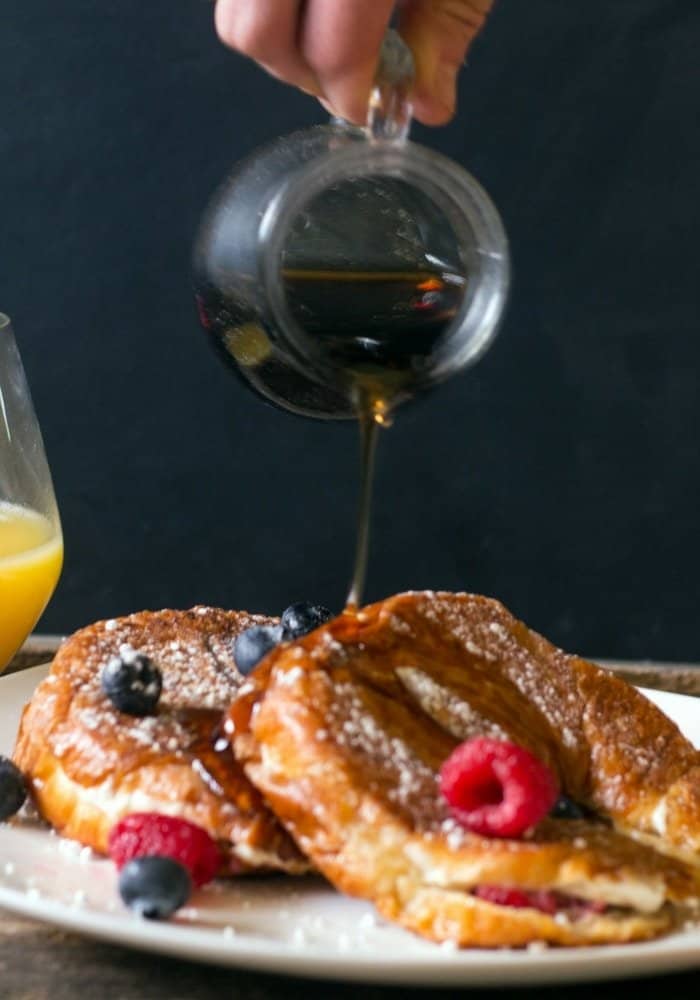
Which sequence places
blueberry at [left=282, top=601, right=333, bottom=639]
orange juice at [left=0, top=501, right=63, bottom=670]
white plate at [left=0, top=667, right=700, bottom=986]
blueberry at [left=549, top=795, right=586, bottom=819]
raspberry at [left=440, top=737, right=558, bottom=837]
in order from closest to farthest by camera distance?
white plate at [left=0, top=667, right=700, bottom=986] → raspberry at [left=440, top=737, right=558, bottom=837] → blueberry at [left=549, top=795, right=586, bottom=819] → blueberry at [left=282, top=601, right=333, bottom=639] → orange juice at [left=0, top=501, right=63, bottom=670]

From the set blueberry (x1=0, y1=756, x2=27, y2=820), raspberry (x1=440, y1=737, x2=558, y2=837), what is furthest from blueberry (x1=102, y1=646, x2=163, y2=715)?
raspberry (x1=440, y1=737, x2=558, y2=837)

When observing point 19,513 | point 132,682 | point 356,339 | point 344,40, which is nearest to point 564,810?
point 132,682

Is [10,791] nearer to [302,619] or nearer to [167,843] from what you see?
[167,843]

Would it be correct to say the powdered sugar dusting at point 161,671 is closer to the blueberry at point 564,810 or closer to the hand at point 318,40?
the blueberry at point 564,810

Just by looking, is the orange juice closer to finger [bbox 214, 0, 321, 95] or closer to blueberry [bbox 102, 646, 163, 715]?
blueberry [bbox 102, 646, 163, 715]

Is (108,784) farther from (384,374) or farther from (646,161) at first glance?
(646,161)

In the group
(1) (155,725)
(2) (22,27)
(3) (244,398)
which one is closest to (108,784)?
(1) (155,725)

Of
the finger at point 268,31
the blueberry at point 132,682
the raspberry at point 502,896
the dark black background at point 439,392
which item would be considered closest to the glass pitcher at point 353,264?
the finger at point 268,31
